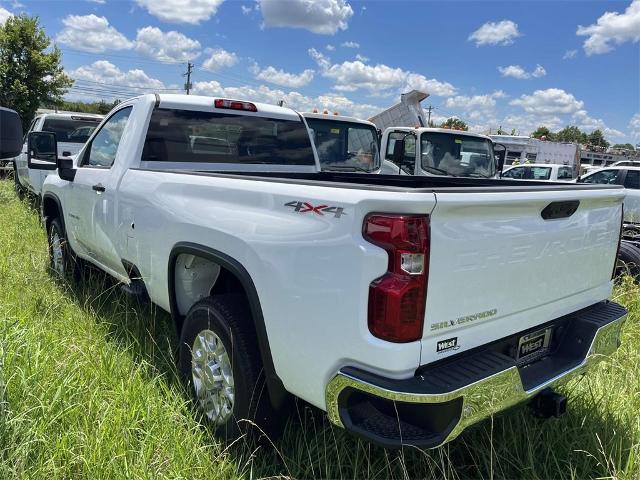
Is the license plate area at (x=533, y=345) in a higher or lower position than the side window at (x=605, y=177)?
lower

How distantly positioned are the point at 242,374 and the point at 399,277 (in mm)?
1039

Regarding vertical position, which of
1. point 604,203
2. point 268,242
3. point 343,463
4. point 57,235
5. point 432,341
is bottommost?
point 343,463

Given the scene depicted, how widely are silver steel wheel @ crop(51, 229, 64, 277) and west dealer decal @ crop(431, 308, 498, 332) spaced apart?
4.56 meters

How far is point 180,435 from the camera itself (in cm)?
271

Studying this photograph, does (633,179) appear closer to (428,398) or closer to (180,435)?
(428,398)

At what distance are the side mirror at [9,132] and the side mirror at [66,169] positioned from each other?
187 cm

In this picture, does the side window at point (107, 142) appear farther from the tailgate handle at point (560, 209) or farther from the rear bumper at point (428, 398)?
the tailgate handle at point (560, 209)

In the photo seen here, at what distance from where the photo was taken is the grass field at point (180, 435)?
2.49m

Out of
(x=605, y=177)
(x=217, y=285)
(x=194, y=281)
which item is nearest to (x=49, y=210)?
(x=194, y=281)

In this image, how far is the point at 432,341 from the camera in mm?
2004

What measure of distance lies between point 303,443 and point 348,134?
691 cm

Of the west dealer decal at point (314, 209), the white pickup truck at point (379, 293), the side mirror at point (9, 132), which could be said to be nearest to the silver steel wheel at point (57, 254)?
the white pickup truck at point (379, 293)

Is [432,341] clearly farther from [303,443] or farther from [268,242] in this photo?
[303,443]

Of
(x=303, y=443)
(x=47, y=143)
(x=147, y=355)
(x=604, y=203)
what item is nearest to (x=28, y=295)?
(x=47, y=143)
